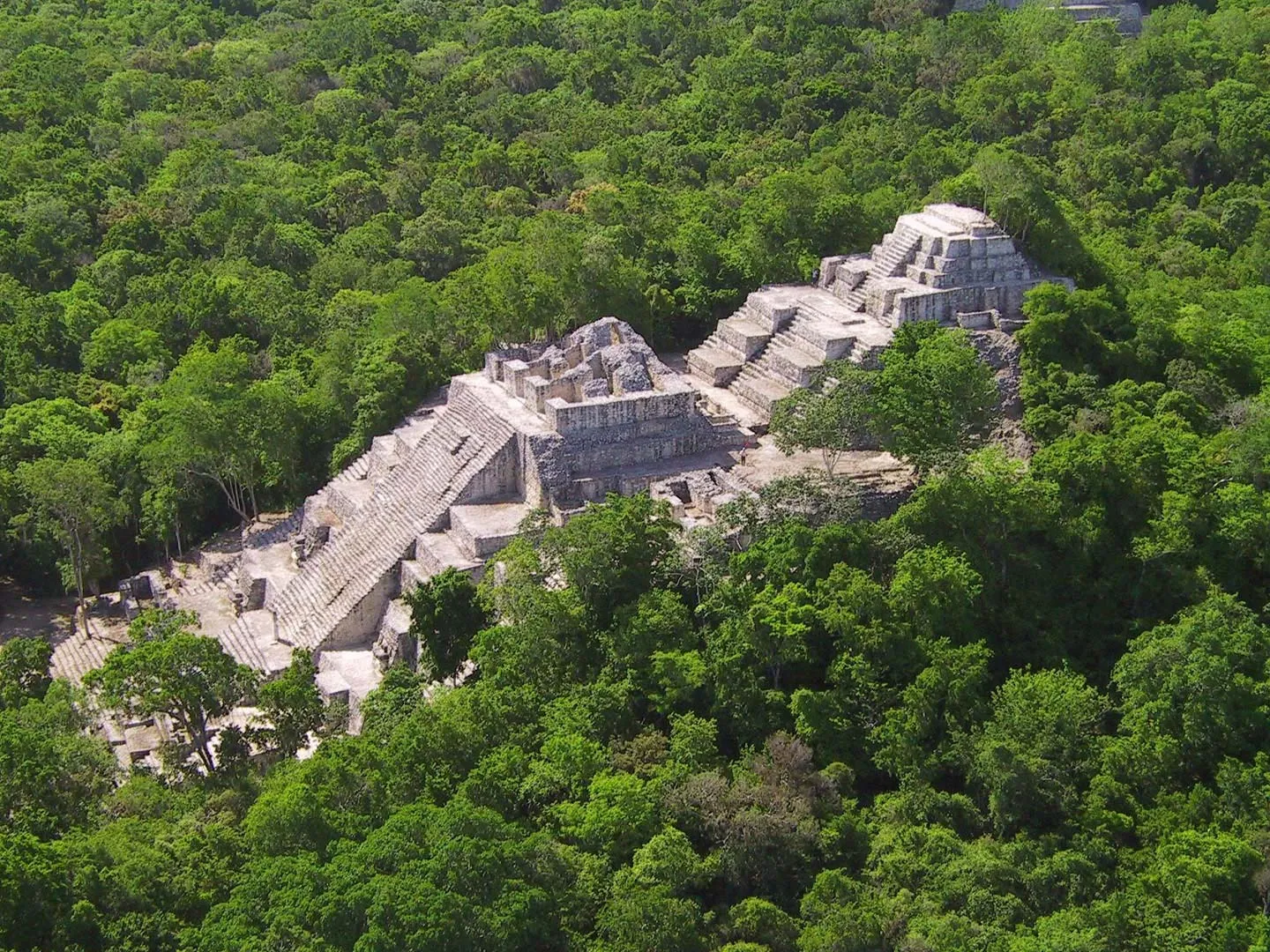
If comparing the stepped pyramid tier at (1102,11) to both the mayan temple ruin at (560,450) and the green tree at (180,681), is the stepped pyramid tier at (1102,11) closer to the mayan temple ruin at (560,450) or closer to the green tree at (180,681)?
the mayan temple ruin at (560,450)

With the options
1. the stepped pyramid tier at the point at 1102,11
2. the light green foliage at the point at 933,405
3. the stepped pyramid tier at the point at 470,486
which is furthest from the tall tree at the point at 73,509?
the stepped pyramid tier at the point at 1102,11

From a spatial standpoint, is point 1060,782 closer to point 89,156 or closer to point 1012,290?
point 1012,290

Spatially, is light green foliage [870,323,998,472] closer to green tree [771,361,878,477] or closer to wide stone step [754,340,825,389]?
green tree [771,361,878,477]

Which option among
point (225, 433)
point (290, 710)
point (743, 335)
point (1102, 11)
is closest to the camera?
point (290, 710)

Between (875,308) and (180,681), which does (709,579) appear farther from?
(875,308)

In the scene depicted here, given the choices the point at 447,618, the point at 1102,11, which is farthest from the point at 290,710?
the point at 1102,11
